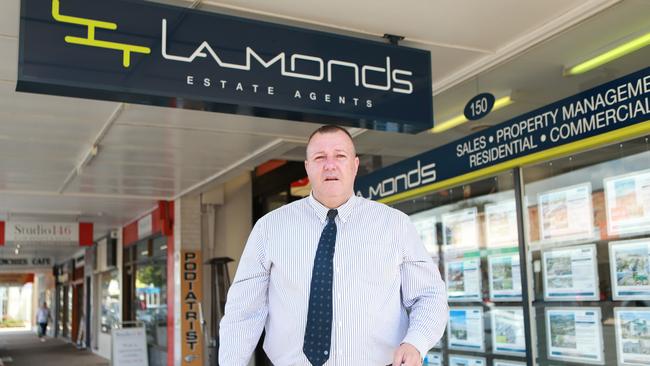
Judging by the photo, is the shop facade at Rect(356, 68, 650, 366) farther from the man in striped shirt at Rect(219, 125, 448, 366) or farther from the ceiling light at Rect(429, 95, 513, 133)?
the man in striped shirt at Rect(219, 125, 448, 366)

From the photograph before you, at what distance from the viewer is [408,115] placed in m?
3.65

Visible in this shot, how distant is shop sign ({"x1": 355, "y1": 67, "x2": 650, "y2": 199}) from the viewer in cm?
337

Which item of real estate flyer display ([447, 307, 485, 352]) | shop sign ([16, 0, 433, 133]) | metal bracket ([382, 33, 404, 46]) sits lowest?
real estate flyer display ([447, 307, 485, 352])

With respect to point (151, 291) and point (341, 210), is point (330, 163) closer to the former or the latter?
point (341, 210)

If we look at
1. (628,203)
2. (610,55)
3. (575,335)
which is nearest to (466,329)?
(575,335)

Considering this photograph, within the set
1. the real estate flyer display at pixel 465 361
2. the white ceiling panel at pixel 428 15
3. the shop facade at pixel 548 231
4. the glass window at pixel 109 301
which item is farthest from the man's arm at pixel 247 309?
the glass window at pixel 109 301

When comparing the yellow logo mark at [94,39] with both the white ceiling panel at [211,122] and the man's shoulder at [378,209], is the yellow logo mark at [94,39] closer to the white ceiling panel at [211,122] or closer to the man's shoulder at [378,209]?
→ the man's shoulder at [378,209]

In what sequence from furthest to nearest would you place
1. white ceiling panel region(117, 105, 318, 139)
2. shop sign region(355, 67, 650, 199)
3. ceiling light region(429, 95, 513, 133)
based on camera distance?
white ceiling panel region(117, 105, 318, 139), ceiling light region(429, 95, 513, 133), shop sign region(355, 67, 650, 199)

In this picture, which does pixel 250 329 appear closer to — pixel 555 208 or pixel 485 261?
pixel 555 208

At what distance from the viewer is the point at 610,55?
3.94 m

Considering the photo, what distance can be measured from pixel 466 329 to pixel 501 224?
2.78 ft

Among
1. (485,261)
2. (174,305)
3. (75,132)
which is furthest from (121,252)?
(485,261)

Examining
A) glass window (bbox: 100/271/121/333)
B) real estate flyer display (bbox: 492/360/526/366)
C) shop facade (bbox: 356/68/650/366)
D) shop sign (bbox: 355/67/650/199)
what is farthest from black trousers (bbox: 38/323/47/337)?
real estate flyer display (bbox: 492/360/526/366)

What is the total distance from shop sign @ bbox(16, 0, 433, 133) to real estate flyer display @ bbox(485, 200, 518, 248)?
104 cm
